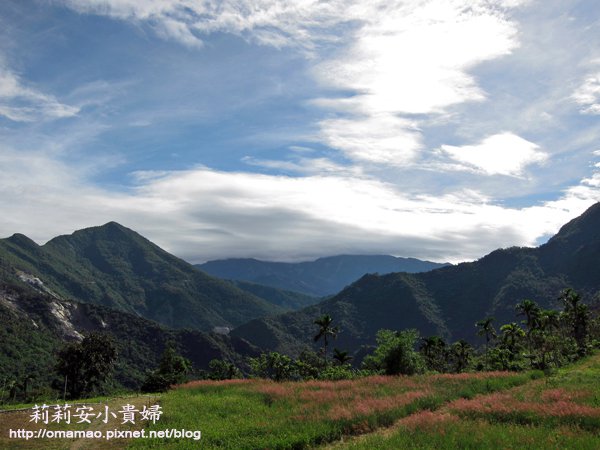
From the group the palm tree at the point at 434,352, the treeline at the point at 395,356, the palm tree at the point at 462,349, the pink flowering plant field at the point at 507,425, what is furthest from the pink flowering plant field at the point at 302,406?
the palm tree at the point at 462,349

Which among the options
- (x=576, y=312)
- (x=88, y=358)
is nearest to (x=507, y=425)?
(x=88, y=358)

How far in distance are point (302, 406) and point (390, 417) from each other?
616 cm

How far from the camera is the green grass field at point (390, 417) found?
1738cm

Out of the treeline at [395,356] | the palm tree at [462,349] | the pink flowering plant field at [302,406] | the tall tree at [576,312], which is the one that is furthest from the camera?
the palm tree at [462,349]

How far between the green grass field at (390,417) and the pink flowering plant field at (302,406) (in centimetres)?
6

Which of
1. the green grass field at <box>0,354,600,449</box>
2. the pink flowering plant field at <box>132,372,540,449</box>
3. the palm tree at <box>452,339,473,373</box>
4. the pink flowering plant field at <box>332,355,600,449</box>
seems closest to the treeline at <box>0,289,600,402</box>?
the palm tree at <box>452,339,473,373</box>

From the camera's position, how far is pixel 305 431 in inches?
819

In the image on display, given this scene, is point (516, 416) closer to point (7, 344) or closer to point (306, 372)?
point (306, 372)

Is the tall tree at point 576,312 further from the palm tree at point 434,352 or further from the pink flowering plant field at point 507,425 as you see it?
the pink flowering plant field at point 507,425

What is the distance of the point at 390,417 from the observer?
2252cm

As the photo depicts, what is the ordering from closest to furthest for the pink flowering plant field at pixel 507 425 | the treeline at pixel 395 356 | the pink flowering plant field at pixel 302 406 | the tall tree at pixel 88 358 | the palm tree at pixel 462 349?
1. the pink flowering plant field at pixel 507 425
2. the pink flowering plant field at pixel 302 406
3. the treeline at pixel 395 356
4. the tall tree at pixel 88 358
5. the palm tree at pixel 462 349

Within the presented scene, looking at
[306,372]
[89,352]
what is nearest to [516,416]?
[89,352]

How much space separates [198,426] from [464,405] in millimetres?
14175

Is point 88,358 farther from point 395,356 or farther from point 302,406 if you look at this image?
point 302,406
